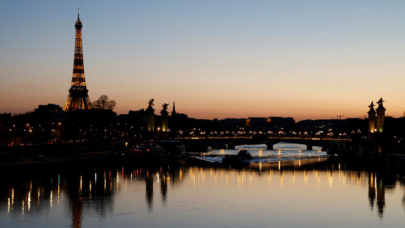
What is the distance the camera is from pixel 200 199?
48.6 meters

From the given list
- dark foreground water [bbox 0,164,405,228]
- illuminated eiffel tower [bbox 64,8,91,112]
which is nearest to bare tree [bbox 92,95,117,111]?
illuminated eiffel tower [bbox 64,8,91,112]

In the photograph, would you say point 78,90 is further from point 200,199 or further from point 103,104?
point 200,199

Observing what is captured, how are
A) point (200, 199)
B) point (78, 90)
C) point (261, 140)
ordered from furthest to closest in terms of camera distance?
point (78, 90), point (261, 140), point (200, 199)

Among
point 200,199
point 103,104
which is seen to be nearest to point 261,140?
point 103,104

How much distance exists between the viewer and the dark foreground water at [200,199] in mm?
38938

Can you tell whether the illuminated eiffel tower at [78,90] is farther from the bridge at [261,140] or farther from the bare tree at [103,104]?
the bridge at [261,140]

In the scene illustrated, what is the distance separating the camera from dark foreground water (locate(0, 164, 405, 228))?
38938mm

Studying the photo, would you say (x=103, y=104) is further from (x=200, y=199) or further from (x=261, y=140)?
(x=200, y=199)

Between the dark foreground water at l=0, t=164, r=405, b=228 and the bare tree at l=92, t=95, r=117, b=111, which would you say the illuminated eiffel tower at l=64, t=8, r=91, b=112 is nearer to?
the bare tree at l=92, t=95, r=117, b=111

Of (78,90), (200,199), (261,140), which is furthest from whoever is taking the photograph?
(78,90)

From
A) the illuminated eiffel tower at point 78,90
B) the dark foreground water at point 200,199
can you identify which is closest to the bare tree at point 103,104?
the illuminated eiffel tower at point 78,90

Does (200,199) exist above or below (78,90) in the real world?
below

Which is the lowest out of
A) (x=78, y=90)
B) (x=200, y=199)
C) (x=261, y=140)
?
(x=200, y=199)

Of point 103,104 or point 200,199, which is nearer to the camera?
point 200,199
